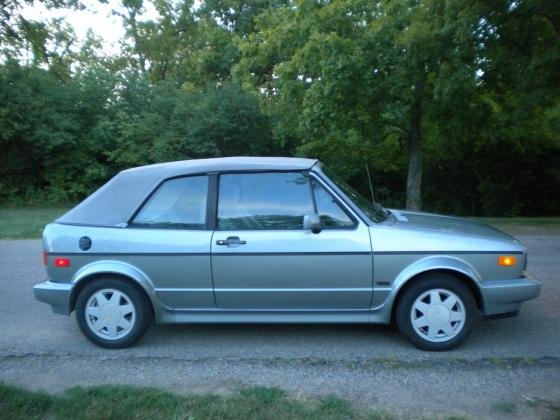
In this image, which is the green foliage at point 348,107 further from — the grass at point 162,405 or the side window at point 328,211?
the grass at point 162,405

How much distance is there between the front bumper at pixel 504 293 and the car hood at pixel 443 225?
0.42m

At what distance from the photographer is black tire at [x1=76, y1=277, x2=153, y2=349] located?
5.15 m

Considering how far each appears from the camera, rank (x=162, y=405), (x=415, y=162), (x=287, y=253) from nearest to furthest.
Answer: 1. (x=162, y=405)
2. (x=287, y=253)
3. (x=415, y=162)

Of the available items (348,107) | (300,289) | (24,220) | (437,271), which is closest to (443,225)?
(437,271)

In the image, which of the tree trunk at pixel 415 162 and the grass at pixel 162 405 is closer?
the grass at pixel 162 405

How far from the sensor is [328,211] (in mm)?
5094

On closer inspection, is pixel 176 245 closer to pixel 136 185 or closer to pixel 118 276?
pixel 118 276

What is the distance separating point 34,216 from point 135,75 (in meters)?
7.67

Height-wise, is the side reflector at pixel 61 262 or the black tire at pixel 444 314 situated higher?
the side reflector at pixel 61 262

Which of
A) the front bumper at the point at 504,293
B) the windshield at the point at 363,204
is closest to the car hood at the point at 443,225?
the windshield at the point at 363,204

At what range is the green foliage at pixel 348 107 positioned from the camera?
502 inches

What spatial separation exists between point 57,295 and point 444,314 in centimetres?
341

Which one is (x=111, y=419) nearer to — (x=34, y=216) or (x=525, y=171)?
(x=34, y=216)

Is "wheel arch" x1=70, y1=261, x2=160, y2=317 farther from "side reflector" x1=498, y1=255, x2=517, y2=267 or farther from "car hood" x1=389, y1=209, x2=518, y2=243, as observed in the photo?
"side reflector" x1=498, y1=255, x2=517, y2=267
